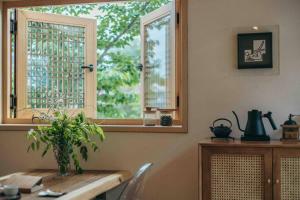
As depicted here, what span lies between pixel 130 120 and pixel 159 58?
0.59 m

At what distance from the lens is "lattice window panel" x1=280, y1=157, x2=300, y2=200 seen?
254cm

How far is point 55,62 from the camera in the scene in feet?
11.7

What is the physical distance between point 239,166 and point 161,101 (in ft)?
3.22

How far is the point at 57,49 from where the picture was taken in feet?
11.7

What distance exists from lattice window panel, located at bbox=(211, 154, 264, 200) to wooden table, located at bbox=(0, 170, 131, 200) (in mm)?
750

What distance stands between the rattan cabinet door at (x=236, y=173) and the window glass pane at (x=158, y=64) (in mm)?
792

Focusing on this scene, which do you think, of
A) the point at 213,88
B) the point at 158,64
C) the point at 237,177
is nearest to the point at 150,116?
the point at 158,64

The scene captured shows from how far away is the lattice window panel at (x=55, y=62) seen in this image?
139 inches

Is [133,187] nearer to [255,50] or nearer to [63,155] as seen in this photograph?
[63,155]

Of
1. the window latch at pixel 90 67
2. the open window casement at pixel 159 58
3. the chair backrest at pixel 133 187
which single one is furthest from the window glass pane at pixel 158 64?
the chair backrest at pixel 133 187

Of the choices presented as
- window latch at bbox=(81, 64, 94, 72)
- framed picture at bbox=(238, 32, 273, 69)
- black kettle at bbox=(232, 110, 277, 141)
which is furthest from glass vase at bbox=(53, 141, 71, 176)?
framed picture at bbox=(238, 32, 273, 69)

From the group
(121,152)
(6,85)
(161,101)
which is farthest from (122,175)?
(6,85)

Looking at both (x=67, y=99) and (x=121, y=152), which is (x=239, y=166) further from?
(x=67, y=99)

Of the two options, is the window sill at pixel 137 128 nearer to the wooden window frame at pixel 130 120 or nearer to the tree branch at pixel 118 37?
the wooden window frame at pixel 130 120
